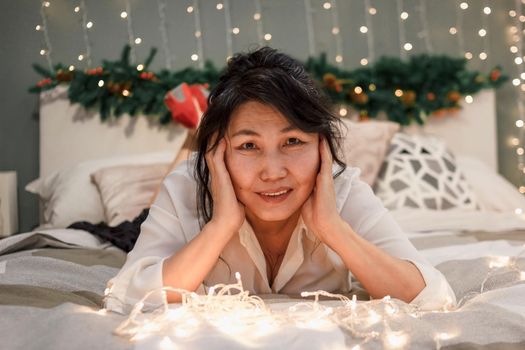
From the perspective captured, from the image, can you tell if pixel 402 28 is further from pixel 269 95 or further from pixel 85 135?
pixel 269 95

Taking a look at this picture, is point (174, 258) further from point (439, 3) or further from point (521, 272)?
point (439, 3)

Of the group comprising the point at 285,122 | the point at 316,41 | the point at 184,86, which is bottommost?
the point at 285,122

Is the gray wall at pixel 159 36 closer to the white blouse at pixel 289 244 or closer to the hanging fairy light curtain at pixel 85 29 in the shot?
the hanging fairy light curtain at pixel 85 29

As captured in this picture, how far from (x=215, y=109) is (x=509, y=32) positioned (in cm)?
274

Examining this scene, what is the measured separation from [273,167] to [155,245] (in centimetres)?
31

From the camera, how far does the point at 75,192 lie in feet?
9.04

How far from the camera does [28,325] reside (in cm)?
110

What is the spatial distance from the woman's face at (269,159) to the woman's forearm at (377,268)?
123mm

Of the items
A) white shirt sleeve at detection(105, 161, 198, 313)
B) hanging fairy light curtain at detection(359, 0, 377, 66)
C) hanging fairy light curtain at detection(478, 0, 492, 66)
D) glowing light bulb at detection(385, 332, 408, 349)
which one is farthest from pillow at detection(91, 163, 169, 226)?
hanging fairy light curtain at detection(478, 0, 492, 66)

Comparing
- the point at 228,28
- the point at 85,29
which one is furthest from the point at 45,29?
the point at 228,28

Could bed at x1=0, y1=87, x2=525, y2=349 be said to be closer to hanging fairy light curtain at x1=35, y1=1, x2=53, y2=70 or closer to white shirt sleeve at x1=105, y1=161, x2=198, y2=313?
white shirt sleeve at x1=105, y1=161, x2=198, y2=313

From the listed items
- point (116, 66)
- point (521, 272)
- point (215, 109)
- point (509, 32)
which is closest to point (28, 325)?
point (215, 109)

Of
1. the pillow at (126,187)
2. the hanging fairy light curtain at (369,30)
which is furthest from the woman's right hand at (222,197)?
the hanging fairy light curtain at (369,30)

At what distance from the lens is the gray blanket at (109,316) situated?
1.00 metres
